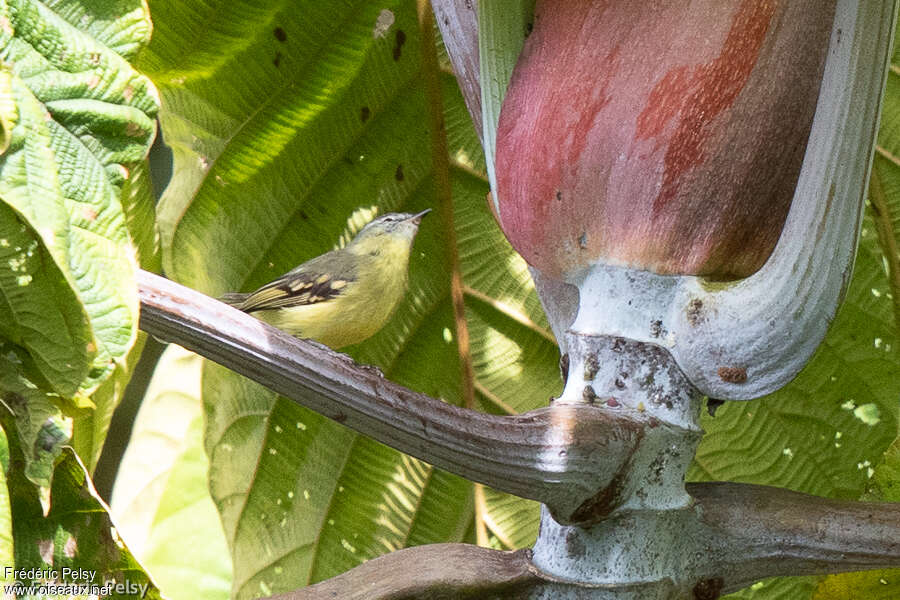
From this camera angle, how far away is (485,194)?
1.60 meters

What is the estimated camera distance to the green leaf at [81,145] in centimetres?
69

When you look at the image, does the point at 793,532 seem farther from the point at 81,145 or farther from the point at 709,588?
the point at 81,145

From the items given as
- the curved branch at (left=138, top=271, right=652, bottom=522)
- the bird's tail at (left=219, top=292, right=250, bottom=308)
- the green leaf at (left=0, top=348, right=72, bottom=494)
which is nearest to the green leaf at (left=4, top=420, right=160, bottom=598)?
the green leaf at (left=0, top=348, right=72, bottom=494)

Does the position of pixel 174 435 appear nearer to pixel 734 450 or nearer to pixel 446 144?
pixel 446 144

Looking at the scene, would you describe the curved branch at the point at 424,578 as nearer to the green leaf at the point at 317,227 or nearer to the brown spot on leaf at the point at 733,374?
the brown spot on leaf at the point at 733,374

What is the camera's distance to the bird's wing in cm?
186

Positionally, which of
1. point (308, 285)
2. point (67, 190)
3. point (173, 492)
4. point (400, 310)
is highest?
point (67, 190)

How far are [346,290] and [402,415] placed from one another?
4.57 feet

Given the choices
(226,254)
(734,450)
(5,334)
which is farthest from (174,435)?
(5,334)

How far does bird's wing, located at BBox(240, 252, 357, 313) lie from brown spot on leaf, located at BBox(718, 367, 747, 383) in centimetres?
99

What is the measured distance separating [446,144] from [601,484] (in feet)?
2.73

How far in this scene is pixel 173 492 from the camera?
1775 mm

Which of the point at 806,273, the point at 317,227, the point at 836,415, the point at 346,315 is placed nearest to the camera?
the point at 806,273

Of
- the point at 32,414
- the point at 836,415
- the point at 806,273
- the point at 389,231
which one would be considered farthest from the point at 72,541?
the point at 836,415
